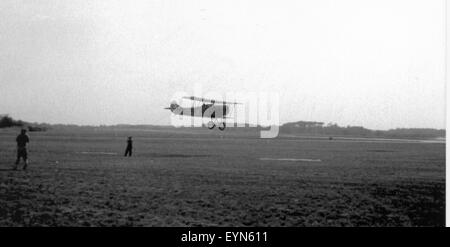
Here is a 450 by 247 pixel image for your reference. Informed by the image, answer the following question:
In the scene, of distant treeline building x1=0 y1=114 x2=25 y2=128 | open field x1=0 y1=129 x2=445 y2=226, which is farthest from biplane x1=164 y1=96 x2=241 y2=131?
distant treeline building x1=0 y1=114 x2=25 y2=128

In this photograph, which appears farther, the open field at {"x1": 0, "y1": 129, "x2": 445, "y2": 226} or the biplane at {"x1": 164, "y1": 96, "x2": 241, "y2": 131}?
the biplane at {"x1": 164, "y1": 96, "x2": 241, "y2": 131}

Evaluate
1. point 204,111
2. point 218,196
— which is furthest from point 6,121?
point 218,196

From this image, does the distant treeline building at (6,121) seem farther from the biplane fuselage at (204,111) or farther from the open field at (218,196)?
the open field at (218,196)

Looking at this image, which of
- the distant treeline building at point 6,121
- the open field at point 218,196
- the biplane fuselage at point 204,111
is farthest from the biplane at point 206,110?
the distant treeline building at point 6,121

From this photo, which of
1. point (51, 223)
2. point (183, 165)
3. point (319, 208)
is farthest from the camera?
point (183, 165)

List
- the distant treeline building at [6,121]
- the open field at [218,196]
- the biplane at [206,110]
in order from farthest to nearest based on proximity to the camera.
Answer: the distant treeline building at [6,121], the biplane at [206,110], the open field at [218,196]

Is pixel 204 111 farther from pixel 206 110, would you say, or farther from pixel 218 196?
pixel 218 196

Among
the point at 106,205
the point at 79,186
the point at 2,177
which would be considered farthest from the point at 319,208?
the point at 2,177

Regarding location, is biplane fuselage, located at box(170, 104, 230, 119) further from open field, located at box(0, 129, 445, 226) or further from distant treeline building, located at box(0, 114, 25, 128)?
distant treeline building, located at box(0, 114, 25, 128)
